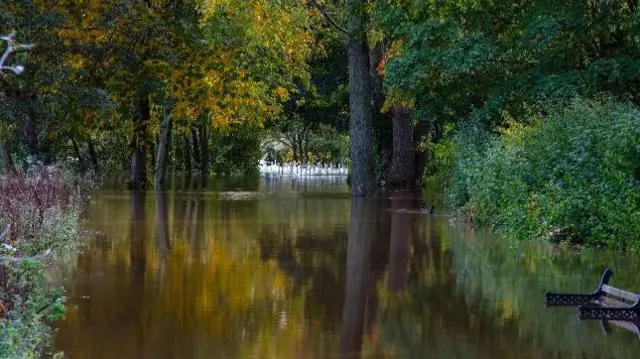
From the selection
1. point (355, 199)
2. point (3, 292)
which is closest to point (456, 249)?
point (3, 292)

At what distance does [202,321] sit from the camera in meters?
11.2

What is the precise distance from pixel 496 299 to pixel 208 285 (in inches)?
150

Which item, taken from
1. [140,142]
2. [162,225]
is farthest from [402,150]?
[162,225]

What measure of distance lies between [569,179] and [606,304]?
25.9ft

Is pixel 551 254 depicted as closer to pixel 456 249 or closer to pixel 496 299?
pixel 456 249

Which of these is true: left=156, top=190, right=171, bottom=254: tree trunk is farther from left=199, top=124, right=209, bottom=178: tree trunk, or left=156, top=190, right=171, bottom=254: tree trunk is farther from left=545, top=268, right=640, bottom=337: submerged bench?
left=199, top=124, right=209, bottom=178: tree trunk

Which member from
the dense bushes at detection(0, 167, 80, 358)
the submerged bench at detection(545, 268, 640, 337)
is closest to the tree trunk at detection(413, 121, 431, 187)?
the dense bushes at detection(0, 167, 80, 358)

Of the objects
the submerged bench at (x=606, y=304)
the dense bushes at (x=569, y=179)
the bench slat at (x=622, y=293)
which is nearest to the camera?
the submerged bench at (x=606, y=304)

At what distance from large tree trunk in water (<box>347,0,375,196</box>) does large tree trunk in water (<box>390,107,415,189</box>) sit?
312 inches

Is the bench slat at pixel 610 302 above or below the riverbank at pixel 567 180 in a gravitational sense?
below

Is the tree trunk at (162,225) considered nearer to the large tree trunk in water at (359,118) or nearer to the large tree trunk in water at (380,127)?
the large tree trunk in water at (359,118)

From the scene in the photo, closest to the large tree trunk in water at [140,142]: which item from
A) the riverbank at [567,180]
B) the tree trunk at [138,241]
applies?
the tree trunk at [138,241]

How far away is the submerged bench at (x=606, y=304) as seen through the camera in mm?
11273

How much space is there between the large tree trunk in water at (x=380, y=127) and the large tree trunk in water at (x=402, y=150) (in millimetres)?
968
